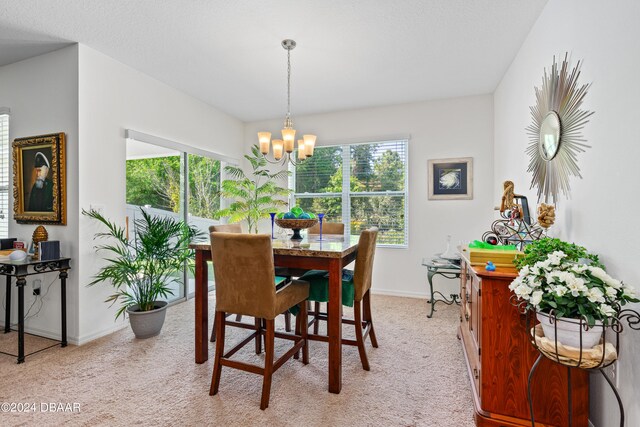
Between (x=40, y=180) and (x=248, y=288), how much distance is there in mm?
2486

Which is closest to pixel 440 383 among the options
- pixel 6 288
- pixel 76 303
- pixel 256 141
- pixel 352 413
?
pixel 352 413

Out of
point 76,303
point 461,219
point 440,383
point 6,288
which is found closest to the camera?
point 440,383

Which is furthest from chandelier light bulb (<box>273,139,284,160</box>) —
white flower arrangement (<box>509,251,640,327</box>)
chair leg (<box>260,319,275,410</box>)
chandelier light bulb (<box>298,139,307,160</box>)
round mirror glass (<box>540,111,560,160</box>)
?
white flower arrangement (<box>509,251,640,327</box>)

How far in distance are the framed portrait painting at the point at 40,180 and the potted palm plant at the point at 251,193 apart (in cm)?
183

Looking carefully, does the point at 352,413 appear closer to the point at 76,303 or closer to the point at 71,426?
the point at 71,426

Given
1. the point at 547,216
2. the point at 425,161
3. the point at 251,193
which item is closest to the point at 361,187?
the point at 425,161

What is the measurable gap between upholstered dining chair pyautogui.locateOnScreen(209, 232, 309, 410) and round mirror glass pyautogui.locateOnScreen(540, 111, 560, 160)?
74.1 inches

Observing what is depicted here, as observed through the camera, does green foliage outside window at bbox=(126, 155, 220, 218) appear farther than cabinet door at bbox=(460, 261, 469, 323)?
Yes

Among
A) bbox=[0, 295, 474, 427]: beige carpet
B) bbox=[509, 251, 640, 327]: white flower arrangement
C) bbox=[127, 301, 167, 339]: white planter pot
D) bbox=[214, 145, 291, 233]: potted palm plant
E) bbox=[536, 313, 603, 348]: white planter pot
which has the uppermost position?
bbox=[214, 145, 291, 233]: potted palm plant

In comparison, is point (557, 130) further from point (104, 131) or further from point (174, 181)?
point (174, 181)

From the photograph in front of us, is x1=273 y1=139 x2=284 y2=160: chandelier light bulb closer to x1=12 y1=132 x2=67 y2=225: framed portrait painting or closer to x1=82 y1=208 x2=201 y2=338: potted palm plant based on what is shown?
x1=82 y1=208 x2=201 y2=338: potted palm plant

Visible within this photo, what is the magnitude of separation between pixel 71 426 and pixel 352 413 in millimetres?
1544

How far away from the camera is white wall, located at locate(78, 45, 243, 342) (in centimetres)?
277

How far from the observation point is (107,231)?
296cm
